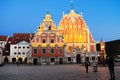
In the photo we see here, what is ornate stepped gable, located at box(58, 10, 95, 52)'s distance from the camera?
79.1 m

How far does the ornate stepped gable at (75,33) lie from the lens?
3113 inches

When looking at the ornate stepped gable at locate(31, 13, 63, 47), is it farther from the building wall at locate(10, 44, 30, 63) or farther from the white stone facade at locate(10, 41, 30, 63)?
the building wall at locate(10, 44, 30, 63)

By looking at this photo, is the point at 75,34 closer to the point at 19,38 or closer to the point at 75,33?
the point at 75,33

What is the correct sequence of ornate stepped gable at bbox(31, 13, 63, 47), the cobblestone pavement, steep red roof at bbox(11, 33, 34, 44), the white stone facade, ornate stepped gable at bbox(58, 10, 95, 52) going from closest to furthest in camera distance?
1. the cobblestone pavement
2. ornate stepped gable at bbox(31, 13, 63, 47)
3. ornate stepped gable at bbox(58, 10, 95, 52)
4. the white stone facade
5. steep red roof at bbox(11, 33, 34, 44)

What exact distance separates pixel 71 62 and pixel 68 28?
1432cm

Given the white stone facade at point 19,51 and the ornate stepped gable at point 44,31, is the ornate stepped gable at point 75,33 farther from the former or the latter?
the white stone facade at point 19,51

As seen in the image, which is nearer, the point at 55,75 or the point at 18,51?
the point at 55,75

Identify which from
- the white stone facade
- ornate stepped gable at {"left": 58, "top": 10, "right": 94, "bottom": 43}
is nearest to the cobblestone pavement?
ornate stepped gable at {"left": 58, "top": 10, "right": 94, "bottom": 43}

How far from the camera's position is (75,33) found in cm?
7981

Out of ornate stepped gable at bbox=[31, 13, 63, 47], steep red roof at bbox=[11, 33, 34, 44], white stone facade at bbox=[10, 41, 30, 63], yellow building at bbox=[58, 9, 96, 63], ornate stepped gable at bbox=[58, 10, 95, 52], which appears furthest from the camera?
steep red roof at bbox=[11, 33, 34, 44]

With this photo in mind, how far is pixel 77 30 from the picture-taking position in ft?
263

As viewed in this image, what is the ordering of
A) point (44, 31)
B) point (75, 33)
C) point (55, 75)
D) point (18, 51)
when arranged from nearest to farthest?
point (55, 75)
point (44, 31)
point (75, 33)
point (18, 51)

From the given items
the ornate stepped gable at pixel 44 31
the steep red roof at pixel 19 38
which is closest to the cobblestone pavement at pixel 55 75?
the ornate stepped gable at pixel 44 31

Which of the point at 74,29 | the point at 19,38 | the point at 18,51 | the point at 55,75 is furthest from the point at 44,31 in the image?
the point at 55,75
